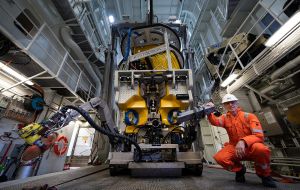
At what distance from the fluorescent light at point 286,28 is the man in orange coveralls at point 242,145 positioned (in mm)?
1895

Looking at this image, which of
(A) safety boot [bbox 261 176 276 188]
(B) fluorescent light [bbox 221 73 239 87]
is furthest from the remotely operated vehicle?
(B) fluorescent light [bbox 221 73 239 87]

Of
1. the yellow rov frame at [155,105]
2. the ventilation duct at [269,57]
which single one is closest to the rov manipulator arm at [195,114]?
the yellow rov frame at [155,105]

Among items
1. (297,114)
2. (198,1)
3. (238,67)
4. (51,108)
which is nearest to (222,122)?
(297,114)

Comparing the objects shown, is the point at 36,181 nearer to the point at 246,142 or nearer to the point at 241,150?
the point at 241,150

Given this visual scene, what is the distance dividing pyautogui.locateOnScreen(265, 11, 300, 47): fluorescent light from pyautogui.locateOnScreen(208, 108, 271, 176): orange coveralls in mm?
2041

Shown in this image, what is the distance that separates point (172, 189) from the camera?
152 cm

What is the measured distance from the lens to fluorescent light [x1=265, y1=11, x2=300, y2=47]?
8.48 feet

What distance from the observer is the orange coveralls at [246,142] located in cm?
173

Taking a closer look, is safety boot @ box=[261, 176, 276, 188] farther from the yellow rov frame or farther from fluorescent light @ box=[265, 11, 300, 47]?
fluorescent light @ box=[265, 11, 300, 47]

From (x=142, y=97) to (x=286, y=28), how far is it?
10.1ft

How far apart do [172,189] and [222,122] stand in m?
1.30

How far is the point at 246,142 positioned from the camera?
179cm

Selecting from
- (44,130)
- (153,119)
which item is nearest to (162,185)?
(153,119)

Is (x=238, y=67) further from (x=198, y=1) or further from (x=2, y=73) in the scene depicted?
(x=2, y=73)
